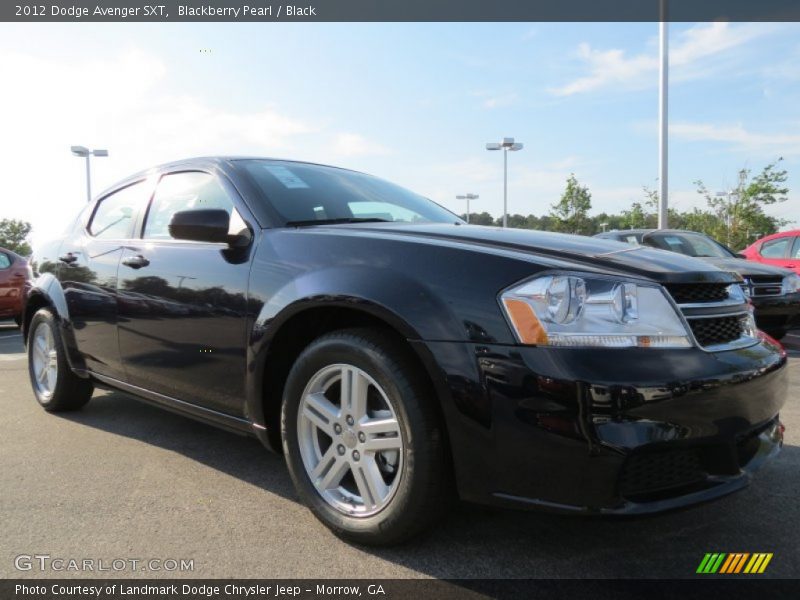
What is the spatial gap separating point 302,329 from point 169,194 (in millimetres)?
1393

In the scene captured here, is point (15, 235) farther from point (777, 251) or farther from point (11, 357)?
point (777, 251)

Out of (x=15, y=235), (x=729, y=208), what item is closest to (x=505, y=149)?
(x=729, y=208)

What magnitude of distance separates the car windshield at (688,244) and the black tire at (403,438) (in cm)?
721

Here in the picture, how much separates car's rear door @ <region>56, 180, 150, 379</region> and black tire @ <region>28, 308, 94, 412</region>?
0.35 meters

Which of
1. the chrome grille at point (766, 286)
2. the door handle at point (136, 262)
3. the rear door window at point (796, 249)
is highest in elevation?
the rear door window at point (796, 249)

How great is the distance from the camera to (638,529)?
2301 millimetres

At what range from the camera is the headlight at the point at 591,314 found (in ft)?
5.87

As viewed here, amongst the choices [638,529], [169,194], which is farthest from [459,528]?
[169,194]

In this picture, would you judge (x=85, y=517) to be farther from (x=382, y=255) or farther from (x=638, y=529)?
(x=638, y=529)

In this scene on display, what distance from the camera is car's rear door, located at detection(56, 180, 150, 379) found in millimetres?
3311

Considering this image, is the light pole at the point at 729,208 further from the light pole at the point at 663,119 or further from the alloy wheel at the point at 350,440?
the alloy wheel at the point at 350,440

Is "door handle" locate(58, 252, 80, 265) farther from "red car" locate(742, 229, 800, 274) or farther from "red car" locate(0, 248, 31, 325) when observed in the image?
"red car" locate(742, 229, 800, 274)

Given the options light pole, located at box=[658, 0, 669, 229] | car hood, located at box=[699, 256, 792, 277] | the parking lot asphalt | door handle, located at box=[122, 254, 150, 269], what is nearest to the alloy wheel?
the parking lot asphalt

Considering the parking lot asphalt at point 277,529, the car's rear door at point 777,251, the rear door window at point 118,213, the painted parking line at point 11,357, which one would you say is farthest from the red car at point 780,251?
the painted parking line at point 11,357
